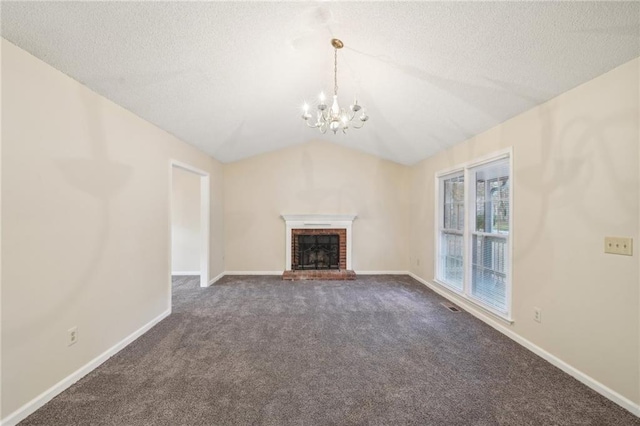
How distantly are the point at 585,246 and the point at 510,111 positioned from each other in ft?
4.71

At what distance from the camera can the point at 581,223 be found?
2100 mm

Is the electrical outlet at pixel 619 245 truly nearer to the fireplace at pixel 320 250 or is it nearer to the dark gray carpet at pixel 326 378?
the dark gray carpet at pixel 326 378

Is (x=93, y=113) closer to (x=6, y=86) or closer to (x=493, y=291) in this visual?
Result: (x=6, y=86)

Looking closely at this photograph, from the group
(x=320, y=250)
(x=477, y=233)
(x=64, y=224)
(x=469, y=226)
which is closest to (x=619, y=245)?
(x=477, y=233)

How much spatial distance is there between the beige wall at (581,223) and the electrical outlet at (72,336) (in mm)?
3895

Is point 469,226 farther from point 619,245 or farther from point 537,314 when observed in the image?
point 619,245

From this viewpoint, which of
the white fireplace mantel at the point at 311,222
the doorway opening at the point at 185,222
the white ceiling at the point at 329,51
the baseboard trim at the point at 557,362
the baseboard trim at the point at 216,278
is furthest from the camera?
the white fireplace mantel at the point at 311,222

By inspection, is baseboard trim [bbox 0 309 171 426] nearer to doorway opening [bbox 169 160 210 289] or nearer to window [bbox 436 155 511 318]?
doorway opening [bbox 169 160 210 289]

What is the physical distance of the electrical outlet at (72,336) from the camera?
6.65 ft

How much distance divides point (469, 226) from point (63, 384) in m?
4.39

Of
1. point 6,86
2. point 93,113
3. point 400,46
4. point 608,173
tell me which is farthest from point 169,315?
point 608,173

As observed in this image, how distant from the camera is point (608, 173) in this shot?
6.26 feet

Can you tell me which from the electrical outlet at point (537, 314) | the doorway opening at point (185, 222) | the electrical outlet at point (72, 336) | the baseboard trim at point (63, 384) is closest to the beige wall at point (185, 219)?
the doorway opening at point (185, 222)

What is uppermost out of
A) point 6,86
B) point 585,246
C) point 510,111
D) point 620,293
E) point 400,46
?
point 400,46
